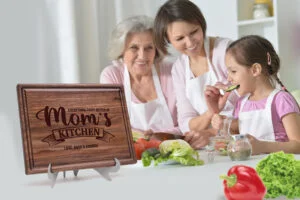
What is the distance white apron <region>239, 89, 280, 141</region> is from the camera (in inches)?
78.7

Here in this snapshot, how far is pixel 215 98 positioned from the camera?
7.43 ft

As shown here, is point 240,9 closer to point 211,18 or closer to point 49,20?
point 211,18

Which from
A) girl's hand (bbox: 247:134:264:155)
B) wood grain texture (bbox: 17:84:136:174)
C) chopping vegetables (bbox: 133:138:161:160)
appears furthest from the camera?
girl's hand (bbox: 247:134:264:155)

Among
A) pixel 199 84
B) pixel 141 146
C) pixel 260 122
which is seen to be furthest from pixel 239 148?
pixel 199 84

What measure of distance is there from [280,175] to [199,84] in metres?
1.37

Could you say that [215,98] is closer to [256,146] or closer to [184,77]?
[184,77]

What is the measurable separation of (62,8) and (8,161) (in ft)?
3.67

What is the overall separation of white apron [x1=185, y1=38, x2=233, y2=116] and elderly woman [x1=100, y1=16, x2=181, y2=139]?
12 cm

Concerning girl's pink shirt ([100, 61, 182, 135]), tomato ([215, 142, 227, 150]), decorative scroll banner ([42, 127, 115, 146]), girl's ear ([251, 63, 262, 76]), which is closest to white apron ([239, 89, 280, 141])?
girl's ear ([251, 63, 262, 76])

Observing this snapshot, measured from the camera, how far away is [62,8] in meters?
2.54

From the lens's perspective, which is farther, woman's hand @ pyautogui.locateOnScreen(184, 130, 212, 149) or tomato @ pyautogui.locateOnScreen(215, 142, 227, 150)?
woman's hand @ pyautogui.locateOnScreen(184, 130, 212, 149)

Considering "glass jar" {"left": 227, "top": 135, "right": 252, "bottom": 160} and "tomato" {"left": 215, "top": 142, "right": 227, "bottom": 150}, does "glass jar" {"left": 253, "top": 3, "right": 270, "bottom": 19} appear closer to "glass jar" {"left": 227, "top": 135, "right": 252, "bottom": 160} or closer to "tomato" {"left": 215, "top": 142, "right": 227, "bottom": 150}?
"tomato" {"left": 215, "top": 142, "right": 227, "bottom": 150}

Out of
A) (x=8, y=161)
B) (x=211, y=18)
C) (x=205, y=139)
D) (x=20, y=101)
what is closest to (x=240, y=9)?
(x=211, y=18)

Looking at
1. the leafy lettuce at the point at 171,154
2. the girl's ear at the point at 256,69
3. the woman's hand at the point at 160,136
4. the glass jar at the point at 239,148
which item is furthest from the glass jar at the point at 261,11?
the leafy lettuce at the point at 171,154
